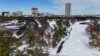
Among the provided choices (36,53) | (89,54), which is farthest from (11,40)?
(89,54)

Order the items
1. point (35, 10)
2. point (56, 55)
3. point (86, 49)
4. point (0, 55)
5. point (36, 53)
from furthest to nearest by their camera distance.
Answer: point (35, 10)
point (86, 49)
point (56, 55)
point (36, 53)
point (0, 55)

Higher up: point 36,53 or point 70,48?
point 36,53

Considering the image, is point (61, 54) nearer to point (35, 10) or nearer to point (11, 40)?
point (11, 40)

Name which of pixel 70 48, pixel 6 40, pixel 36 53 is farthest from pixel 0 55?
pixel 70 48

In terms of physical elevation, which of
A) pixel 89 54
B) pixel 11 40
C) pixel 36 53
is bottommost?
pixel 89 54

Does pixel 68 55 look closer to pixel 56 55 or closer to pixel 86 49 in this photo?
pixel 56 55

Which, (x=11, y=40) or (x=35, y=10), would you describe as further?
(x=35, y=10)

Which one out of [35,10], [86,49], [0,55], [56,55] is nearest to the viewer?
[0,55]

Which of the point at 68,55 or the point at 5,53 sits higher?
the point at 5,53

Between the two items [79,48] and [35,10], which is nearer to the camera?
[79,48]
